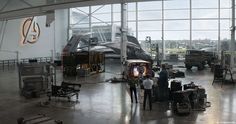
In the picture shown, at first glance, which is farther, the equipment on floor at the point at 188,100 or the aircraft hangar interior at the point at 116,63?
the aircraft hangar interior at the point at 116,63

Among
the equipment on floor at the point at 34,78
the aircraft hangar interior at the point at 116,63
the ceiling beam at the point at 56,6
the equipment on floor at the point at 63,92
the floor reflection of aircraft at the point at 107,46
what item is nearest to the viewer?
the aircraft hangar interior at the point at 116,63

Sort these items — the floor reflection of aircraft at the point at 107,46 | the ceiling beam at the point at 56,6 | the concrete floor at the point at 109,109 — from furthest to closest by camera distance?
1. the floor reflection of aircraft at the point at 107,46
2. the ceiling beam at the point at 56,6
3. the concrete floor at the point at 109,109

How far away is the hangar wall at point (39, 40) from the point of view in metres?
33.0

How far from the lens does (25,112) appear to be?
13000 millimetres

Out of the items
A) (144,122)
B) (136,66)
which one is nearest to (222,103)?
(144,122)

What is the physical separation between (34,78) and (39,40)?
2154 centimetres

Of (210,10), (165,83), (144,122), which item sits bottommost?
(144,122)

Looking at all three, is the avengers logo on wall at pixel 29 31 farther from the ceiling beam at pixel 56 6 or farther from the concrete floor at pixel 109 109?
the concrete floor at pixel 109 109

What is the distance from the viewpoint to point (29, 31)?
3556cm

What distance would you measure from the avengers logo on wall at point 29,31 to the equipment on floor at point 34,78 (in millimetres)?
18209

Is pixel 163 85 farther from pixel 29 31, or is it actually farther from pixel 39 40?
pixel 39 40

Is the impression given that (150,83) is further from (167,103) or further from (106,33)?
(106,33)

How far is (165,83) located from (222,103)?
2.94m

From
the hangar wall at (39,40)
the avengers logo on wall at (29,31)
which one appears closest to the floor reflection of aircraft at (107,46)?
the hangar wall at (39,40)
